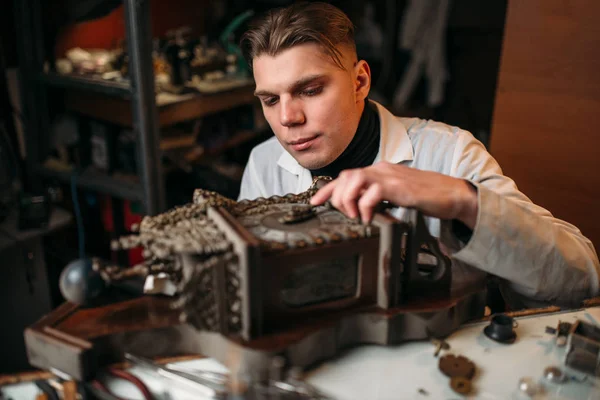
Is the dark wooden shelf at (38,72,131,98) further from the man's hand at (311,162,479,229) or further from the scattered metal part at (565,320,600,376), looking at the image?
the scattered metal part at (565,320,600,376)

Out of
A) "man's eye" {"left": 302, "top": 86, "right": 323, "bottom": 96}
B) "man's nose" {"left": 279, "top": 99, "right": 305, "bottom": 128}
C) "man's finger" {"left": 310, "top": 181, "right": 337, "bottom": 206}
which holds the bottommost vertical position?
"man's finger" {"left": 310, "top": 181, "right": 337, "bottom": 206}

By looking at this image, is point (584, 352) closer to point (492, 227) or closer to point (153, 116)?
point (492, 227)

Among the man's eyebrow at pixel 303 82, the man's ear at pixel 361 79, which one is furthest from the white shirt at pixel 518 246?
the man's eyebrow at pixel 303 82

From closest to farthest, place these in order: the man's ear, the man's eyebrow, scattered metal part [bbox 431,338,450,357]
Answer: scattered metal part [bbox 431,338,450,357], the man's eyebrow, the man's ear

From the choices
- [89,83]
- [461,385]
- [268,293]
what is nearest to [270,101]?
[268,293]

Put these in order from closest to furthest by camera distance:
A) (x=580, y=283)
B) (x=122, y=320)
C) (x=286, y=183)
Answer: (x=122, y=320) < (x=580, y=283) < (x=286, y=183)

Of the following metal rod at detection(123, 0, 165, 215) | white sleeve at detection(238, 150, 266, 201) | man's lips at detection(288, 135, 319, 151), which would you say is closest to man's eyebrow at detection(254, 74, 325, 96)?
man's lips at detection(288, 135, 319, 151)

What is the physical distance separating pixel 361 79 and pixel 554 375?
3.24 feet

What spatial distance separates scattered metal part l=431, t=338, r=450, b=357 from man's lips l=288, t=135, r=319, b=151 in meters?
0.65

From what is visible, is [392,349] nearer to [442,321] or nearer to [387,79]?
[442,321]

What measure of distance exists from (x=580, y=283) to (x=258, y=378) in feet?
2.61

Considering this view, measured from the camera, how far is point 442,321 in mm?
1141

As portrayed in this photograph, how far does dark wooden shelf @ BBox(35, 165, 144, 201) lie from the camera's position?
2562 mm

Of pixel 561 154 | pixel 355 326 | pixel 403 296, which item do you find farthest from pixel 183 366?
pixel 561 154
